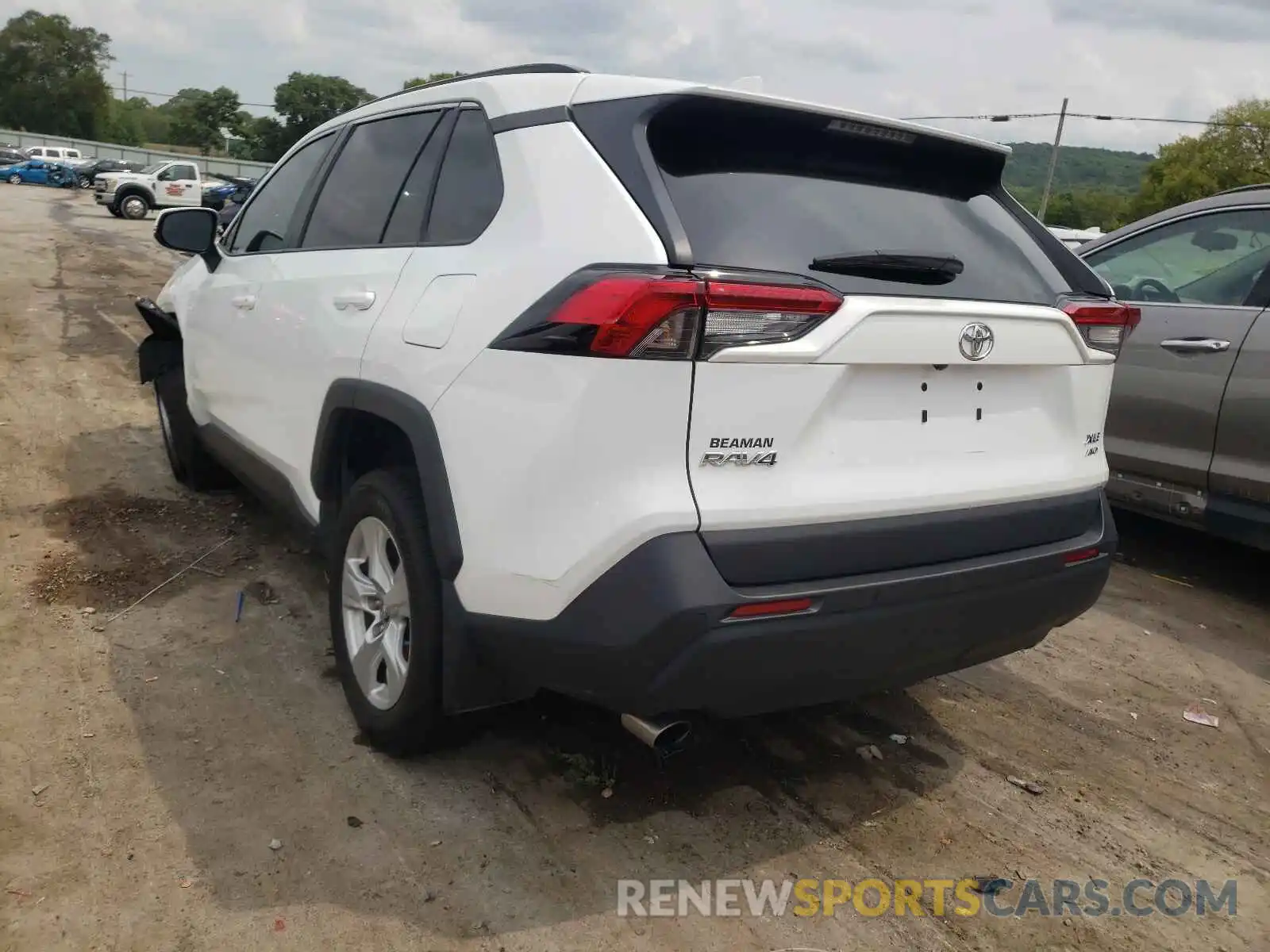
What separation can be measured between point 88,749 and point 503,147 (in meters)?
2.13

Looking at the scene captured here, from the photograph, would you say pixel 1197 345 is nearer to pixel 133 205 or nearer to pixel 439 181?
pixel 439 181

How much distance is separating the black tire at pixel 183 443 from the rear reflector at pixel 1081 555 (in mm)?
4065

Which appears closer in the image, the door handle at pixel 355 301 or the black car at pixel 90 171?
the door handle at pixel 355 301

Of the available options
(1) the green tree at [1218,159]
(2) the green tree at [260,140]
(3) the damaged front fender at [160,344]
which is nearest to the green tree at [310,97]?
(2) the green tree at [260,140]

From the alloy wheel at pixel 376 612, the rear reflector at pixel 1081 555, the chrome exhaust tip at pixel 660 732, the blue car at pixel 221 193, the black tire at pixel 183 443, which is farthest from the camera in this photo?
the blue car at pixel 221 193

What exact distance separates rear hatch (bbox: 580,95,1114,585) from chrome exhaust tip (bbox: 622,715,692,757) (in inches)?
18.4

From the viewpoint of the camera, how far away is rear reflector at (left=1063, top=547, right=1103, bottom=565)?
2.76m

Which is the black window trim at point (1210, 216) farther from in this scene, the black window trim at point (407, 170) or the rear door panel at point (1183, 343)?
the black window trim at point (407, 170)

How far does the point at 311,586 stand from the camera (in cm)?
436

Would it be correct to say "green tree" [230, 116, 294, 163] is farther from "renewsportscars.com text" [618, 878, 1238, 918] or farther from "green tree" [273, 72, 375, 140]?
"renewsportscars.com text" [618, 878, 1238, 918]

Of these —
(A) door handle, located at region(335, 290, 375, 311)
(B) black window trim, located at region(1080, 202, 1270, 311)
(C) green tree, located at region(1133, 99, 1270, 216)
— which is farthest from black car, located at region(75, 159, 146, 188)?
(C) green tree, located at region(1133, 99, 1270, 216)

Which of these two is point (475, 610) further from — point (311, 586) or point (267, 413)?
point (311, 586)

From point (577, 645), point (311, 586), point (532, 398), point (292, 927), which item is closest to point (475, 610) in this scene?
point (577, 645)

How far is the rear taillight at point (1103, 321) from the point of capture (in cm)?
281
